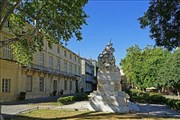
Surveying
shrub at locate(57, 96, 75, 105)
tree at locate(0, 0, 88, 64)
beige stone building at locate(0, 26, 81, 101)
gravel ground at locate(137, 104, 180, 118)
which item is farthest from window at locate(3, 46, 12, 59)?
gravel ground at locate(137, 104, 180, 118)

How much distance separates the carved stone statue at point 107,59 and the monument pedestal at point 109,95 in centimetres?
31

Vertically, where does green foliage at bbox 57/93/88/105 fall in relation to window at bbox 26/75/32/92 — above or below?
below

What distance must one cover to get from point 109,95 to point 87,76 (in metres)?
64.7

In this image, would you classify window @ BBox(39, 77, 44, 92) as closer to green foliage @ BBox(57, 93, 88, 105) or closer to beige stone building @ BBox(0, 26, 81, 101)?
beige stone building @ BBox(0, 26, 81, 101)

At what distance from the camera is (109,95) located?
63.4ft

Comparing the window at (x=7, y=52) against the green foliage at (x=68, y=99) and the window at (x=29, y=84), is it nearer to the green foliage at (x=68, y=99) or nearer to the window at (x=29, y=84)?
the window at (x=29, y=84)

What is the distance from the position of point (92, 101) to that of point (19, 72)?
16410 mm

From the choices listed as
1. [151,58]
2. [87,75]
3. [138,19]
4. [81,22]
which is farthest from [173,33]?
[87,75]

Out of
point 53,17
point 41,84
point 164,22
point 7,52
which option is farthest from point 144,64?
point 164,22

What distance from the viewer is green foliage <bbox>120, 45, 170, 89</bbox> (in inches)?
2493

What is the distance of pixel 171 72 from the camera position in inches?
2062

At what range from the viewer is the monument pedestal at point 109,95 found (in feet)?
62.2

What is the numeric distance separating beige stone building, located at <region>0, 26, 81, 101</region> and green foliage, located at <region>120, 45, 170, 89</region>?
13.6 meters

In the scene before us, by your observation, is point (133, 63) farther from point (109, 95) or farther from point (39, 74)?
point (109, 95)
